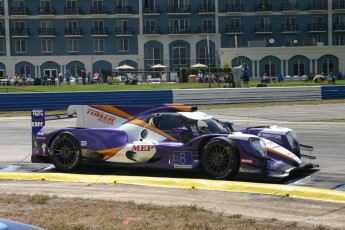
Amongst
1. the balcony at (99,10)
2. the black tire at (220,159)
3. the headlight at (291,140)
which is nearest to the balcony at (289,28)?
the balcony at (99,10)

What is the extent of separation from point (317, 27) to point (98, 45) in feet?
86.7

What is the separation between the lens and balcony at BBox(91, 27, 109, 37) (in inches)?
2817

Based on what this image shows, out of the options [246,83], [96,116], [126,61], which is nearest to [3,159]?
[96,116]

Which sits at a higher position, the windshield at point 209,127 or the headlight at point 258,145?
the windshield at point 209,127

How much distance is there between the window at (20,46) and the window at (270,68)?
2861cm

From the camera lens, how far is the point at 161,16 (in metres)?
72.3

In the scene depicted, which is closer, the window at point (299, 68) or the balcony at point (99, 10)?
the window at point (299, 68)

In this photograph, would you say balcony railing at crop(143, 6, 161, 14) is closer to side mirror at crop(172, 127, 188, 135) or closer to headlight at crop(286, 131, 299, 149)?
headlight at crop(286, 131, 299, 149)

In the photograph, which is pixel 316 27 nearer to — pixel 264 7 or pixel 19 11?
pixel 264 7

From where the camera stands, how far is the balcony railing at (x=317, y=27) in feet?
236

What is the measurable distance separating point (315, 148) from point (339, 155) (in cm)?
100

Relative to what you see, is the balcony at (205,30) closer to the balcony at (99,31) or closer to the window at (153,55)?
the window at (153,55)

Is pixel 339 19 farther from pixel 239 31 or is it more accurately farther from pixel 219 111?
pixel 219 111

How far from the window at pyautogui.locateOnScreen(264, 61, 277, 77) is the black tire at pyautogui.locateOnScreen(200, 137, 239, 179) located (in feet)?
198
